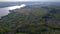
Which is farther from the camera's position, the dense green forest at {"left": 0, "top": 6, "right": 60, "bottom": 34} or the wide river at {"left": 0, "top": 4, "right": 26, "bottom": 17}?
the wide river at {"left": 0, "top": 4, "right": 26, "bottom": 17}

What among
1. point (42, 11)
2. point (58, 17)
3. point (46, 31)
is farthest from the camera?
point (42, 11)

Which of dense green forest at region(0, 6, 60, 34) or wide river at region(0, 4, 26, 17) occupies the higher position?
wide river at region(0, 4, 26, 17)

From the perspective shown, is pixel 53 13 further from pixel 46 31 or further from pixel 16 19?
pixel 16 19

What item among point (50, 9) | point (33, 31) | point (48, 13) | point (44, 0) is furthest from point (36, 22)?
point (44, 0)

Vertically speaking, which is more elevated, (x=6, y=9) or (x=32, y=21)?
(x=6, y=9)

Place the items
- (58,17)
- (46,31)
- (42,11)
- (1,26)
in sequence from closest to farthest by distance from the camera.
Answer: (46,31)
(1,26)
(58,17)
(42,11)

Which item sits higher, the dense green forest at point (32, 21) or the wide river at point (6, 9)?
the wide river at point (6, 9)

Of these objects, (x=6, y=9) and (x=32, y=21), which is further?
(x=6, y=9)

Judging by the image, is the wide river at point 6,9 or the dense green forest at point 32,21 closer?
the dense green forest at point 32,21
